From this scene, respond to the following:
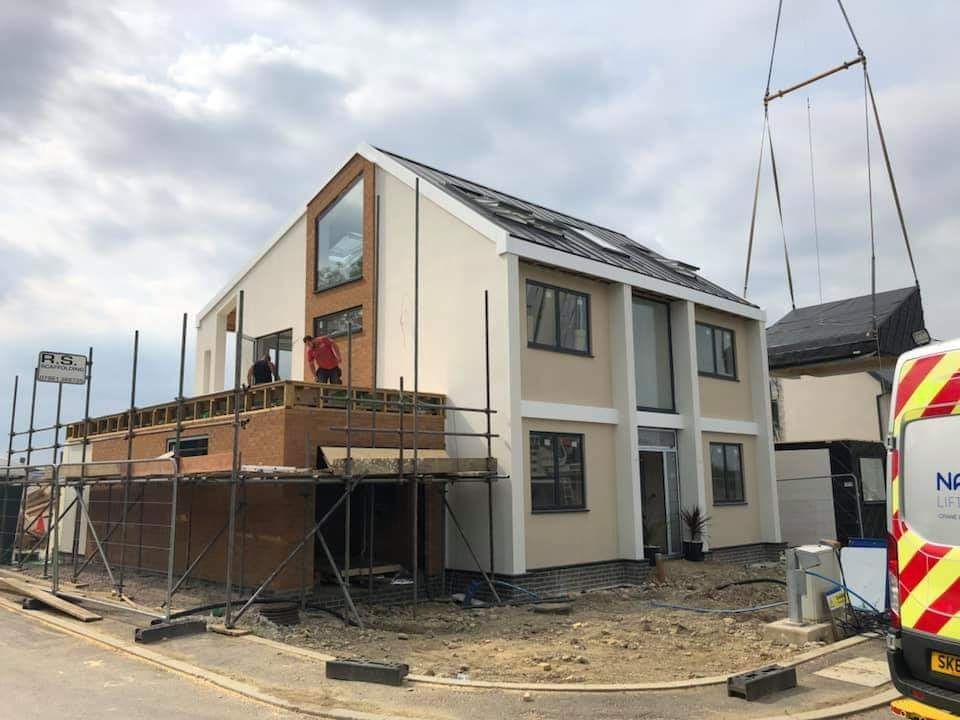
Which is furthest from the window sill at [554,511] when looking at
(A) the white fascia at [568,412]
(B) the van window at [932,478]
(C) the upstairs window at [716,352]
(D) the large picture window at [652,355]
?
(B) the van window at [932,478]

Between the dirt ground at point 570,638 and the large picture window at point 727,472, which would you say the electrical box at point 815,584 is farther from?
the large picture window at point 727,472

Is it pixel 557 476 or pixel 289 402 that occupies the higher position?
pixel 289 402

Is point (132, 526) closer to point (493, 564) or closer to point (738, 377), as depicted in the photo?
point (493, 564)

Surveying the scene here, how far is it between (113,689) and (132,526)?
968cm

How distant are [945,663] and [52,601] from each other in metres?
11.6

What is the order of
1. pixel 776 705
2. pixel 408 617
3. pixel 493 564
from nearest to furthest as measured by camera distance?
pixel 776 705
pixel 408 617
pixel 493 564

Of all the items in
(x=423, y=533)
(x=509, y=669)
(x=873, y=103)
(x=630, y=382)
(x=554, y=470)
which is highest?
(x=873, y=103)

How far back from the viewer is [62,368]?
1527 centimetres

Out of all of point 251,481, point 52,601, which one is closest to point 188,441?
point 52,601

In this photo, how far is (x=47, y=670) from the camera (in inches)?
328

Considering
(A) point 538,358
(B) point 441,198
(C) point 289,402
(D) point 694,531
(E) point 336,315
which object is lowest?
(D) point 694,531

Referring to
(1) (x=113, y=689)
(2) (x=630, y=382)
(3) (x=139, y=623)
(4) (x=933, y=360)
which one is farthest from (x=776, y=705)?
(2) (x=630, y=382)

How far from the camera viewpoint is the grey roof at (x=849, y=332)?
2044 centimetres

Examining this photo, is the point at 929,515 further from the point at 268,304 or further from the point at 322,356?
the point at 268,304
